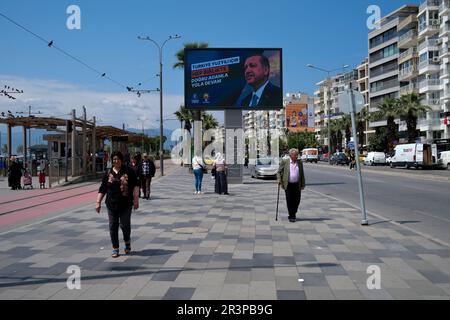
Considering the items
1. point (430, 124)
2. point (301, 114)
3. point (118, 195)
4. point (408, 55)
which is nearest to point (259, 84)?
point (118, 195)

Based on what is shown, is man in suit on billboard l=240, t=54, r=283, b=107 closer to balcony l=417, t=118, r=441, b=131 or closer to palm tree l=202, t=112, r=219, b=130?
palm tree l=202, t=112, r=219, b=130

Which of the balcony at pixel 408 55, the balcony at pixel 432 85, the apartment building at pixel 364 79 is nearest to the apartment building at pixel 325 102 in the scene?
the apartment building at pixel 364 79

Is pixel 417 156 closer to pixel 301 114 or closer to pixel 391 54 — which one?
pixel 391 54

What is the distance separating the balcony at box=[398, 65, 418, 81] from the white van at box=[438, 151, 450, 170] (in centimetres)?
2737

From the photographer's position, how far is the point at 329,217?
12016 millimetres

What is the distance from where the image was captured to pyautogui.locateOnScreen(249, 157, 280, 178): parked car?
30938 mm

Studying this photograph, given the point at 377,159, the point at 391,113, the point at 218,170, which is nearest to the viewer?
the point at 218,170

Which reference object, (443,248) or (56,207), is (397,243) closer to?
(443,248)

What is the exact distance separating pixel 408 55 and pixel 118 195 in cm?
7154

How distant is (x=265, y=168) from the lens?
31.1m

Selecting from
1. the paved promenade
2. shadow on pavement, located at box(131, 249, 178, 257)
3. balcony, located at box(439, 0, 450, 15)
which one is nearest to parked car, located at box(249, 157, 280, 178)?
the paved promenade

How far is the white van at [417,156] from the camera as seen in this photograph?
1718 inches

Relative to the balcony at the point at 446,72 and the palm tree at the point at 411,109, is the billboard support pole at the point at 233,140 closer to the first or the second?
the palm tree at the point at 411,109

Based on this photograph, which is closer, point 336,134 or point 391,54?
point 391,54
